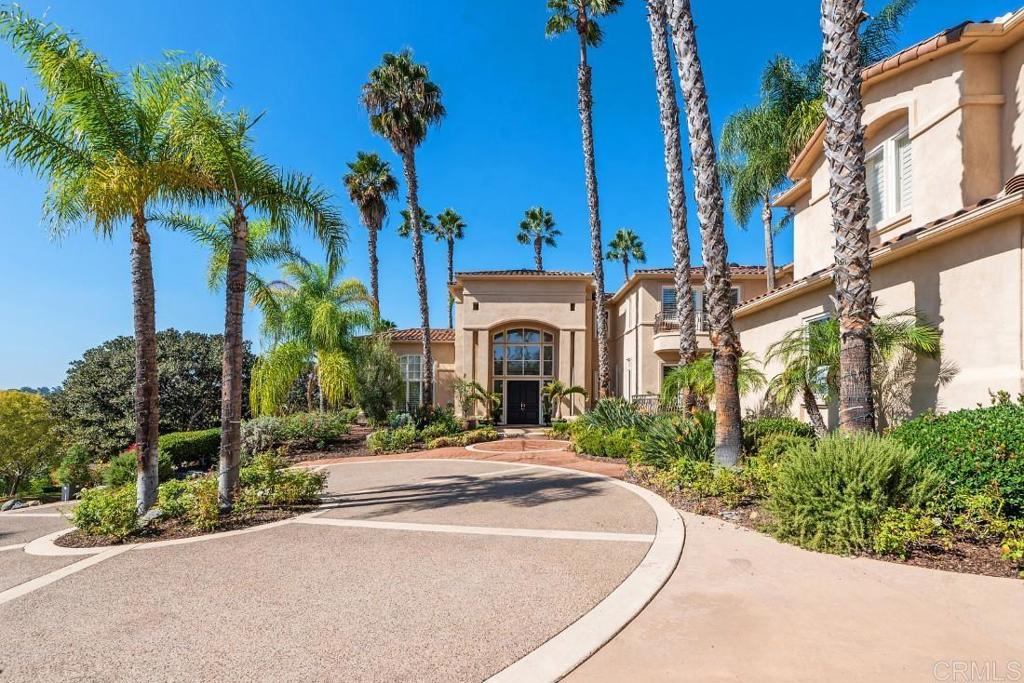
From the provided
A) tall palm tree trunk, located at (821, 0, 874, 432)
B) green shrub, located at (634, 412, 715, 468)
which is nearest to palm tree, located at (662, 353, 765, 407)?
green shrub, located at (634, 412, 715, 468)

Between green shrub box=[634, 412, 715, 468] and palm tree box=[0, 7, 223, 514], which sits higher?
palm tree box=[0, 7, 223, 514]

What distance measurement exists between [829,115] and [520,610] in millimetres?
8862

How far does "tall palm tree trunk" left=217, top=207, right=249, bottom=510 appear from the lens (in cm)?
790

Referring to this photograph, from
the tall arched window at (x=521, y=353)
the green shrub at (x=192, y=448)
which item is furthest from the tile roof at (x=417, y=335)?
the green shrub at (x=192, y=448)

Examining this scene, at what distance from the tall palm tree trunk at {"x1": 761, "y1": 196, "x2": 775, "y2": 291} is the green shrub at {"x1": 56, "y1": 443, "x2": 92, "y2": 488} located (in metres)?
26.5

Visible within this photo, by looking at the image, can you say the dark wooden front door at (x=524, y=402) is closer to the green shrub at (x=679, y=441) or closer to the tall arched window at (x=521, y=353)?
the tall arched window at (x=521, y=353)

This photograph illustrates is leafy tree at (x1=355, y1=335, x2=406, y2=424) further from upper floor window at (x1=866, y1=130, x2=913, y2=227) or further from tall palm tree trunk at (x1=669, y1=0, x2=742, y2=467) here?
upper floor window at (x1=866, y1=130, x2=913, y2=227)

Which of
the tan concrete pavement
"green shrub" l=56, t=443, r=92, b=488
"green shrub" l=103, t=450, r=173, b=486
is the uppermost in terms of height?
the tan concrete pavement

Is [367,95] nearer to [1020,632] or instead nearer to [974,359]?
[974,359]

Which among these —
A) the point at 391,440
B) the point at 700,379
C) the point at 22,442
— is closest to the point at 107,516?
the point at 391,440

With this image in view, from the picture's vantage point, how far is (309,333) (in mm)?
19953

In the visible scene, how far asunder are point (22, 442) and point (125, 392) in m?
3.59

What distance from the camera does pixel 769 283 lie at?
21.4 m

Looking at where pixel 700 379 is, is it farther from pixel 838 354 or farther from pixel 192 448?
pixel 192 448
